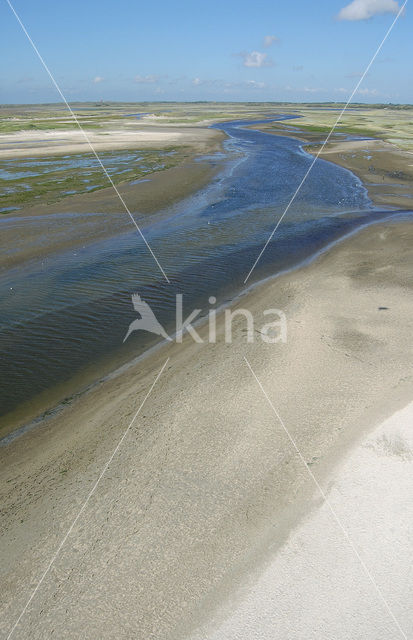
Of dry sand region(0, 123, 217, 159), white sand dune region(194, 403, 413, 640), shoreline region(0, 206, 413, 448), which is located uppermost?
dry sand region(0, 123, 217, 159)

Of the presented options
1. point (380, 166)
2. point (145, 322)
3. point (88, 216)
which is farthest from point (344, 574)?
point (380, 166)

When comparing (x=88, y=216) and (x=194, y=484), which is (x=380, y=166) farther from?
(x=194, y=484)

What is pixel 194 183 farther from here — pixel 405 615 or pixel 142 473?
pixel 405 615

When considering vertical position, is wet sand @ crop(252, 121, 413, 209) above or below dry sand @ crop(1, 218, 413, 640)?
above

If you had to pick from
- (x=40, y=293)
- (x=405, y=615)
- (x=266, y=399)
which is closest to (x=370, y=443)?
(x=266, y=399)

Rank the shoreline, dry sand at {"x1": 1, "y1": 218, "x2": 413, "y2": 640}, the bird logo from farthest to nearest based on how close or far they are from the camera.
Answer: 1. the bird logo
2. the shoreline
3. dry sand at {"x1": 1, "y1": 218, "x2": 413, "y2": 640}

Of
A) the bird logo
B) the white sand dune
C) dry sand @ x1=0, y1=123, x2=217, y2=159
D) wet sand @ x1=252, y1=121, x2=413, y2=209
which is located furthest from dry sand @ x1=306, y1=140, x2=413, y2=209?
the white sand dune

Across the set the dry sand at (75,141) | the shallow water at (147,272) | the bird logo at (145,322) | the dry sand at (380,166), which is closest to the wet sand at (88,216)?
the shallow water at (147,272)

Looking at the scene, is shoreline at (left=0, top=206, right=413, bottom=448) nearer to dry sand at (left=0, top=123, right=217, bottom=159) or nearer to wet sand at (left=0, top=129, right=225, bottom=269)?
wet sand at (left=0, top=129, right=225, bottom=269)
